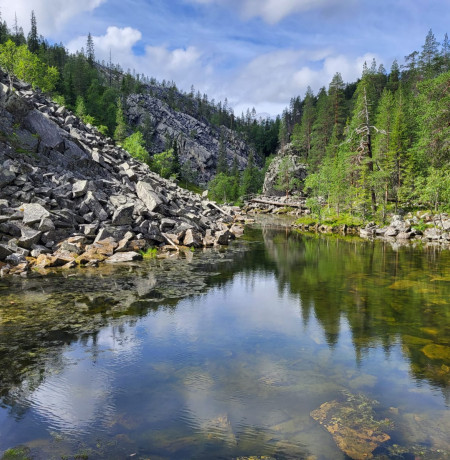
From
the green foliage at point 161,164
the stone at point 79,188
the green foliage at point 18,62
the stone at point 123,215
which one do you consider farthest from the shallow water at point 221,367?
the green foliage at point 161,164

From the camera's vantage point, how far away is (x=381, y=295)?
19531 millimetres

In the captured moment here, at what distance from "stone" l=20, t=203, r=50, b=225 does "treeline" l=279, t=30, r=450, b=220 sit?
39000 mm

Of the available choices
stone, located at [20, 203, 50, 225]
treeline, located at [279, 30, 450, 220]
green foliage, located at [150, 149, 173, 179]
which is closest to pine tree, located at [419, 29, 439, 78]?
treeline, located at [279, 30, 450, 220]

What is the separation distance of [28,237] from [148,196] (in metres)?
14.5

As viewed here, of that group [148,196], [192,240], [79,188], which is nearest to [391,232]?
[192,240]

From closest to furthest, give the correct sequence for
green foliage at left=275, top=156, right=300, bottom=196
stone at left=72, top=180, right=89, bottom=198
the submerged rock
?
1. the submerged rock
2. stone at left=72, top=180, right=89, bottom=198
3. green foliage at left=275, top=156, right=300, bottom=196

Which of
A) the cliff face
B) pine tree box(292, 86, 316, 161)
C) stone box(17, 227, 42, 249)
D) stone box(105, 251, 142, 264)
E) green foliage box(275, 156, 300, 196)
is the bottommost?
stone box(105, 251, 142, 264)

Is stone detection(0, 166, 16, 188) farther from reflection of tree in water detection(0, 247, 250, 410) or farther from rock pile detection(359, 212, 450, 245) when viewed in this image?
rock pile detection(359, 212, 450, 245)

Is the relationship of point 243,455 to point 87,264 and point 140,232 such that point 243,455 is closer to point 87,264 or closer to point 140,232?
point 87,264

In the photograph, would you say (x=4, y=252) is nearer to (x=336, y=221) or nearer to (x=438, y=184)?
(x=438, y=184)

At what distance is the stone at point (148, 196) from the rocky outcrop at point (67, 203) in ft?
0.34

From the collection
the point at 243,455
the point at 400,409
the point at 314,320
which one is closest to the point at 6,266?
the point at 314,320

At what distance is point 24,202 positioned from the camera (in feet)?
91.5

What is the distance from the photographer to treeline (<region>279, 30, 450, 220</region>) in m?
41.0
